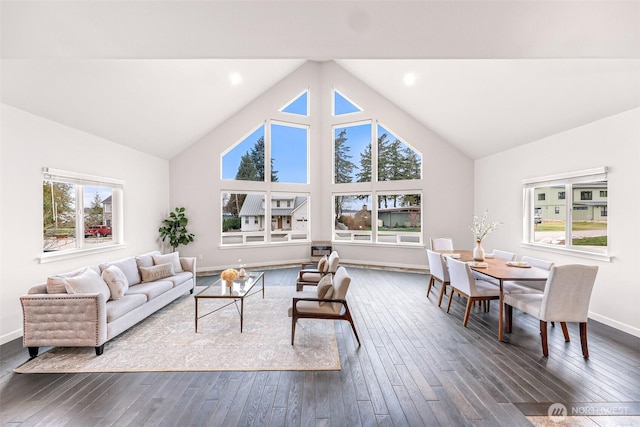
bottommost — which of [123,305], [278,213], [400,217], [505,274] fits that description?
[123,305]

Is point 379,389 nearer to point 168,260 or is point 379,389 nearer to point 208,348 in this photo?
point 208,348

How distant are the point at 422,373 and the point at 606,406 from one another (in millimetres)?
1374

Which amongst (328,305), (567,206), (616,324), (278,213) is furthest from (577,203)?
(278,213)

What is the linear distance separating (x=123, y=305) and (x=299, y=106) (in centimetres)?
639

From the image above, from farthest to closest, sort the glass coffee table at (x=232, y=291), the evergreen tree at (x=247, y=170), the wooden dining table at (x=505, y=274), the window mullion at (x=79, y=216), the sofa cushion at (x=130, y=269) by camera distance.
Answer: the evergreen tree at (x=247, y=170) → the window mullion at (x=79, y=216) → the sofa cushion at (x=130, y=269) → the glass coffee table at (x=232, y=291) → the wooden dining table at (x=505, y=274)

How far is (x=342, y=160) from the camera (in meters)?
7.70

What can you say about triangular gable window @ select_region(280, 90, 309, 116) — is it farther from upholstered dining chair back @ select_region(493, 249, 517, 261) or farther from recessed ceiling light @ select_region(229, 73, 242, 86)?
upholstered dining chair back @ select_region(493, 249, 517, 261)

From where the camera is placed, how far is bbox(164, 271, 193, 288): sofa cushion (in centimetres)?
433

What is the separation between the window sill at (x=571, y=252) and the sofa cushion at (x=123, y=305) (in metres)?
6.30

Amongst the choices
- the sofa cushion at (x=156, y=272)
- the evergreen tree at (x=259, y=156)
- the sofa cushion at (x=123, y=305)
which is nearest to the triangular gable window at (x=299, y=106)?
the evergreen tree at (x=259, y=156)

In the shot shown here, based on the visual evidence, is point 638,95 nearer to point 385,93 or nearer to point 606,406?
point 606,406

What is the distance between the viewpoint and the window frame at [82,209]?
11.7 feet

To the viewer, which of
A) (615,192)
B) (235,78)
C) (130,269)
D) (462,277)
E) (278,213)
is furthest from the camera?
(278,213)

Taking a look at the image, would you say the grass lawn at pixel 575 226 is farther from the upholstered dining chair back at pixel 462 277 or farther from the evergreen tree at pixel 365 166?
the evergreen tree at pixel 365 166
